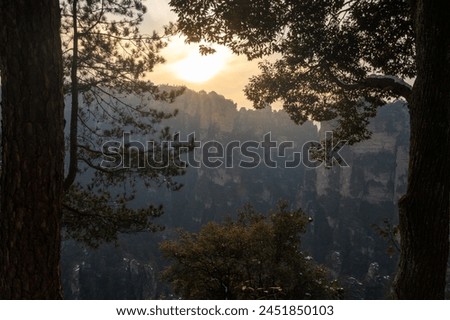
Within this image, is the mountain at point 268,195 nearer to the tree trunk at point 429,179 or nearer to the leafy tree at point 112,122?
the leafy tree at point 112,122

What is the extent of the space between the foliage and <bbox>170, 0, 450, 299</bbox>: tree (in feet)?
0.05

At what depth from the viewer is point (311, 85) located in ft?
21.9

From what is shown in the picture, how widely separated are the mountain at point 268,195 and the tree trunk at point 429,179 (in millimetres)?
43022

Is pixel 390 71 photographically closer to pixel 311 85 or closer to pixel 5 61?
pixel 311 85

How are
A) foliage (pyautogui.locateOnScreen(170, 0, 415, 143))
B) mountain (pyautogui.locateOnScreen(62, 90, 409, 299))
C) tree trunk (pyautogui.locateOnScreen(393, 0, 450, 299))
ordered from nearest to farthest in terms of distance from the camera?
tree trunk (pyautogui.locateOnScreen(393, 0, 450, 299)) → foliage (pyautogui.locateOnScreen(170, 0, 415, 143)) → mountain (pyautogui.locateOnScreen(62, 90, 409, 299))

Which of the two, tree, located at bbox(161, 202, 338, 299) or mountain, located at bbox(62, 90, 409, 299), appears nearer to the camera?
tree, located at bbox(161, 202, 338, 299)

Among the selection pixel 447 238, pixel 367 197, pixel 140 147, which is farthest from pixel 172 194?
pixel 447 238

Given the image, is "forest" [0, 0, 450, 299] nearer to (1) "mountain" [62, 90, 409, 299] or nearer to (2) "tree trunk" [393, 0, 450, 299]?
(2) "tree trunk" [393, 0, 450, 299]

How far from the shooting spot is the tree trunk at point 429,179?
302cm

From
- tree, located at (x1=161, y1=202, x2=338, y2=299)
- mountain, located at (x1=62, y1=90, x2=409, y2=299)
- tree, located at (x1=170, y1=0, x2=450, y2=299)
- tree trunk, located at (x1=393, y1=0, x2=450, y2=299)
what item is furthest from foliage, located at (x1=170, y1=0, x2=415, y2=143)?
mountain, located at (x1=62, y1=90, x2=409, y2=299)

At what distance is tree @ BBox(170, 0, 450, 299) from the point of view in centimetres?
304

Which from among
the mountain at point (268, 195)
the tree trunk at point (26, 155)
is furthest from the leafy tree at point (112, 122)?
the mountain at point (268, 195)

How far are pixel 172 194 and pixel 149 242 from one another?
19517 millimetres

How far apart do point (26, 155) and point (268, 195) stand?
263ft
